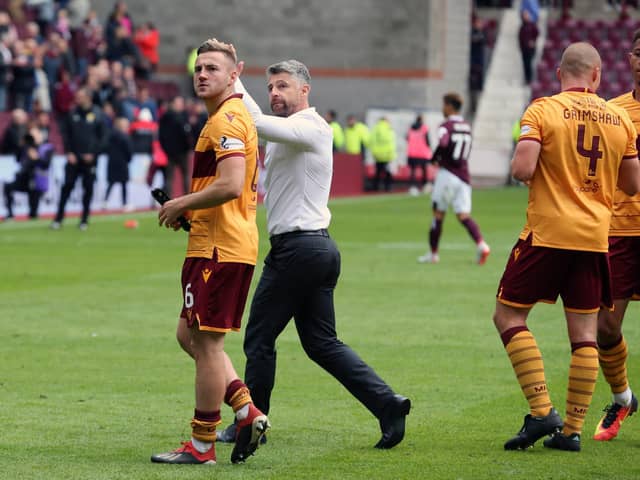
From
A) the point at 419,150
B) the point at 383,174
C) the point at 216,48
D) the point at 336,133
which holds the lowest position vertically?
the point at 383,174

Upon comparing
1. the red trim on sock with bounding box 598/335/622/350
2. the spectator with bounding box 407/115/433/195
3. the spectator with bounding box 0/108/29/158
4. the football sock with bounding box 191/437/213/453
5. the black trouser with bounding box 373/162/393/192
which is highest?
the red trim on sock with bounding box 598/335/622/350

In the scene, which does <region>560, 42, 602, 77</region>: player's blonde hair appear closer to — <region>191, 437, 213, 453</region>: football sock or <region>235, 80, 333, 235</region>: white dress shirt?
<region>235, 80, 333, 235</region>: white dress shirt

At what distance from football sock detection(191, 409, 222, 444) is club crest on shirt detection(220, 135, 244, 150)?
131 cm

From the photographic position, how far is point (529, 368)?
739 cm

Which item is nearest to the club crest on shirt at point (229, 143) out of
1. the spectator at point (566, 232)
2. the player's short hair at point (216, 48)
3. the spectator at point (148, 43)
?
the player's short hair at point (216, 48)

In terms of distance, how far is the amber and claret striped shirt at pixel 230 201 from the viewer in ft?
22.6

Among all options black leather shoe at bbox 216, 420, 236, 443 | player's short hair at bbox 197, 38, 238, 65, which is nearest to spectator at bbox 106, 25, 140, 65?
black leather shoe at bbox 216, 420, 236, 443

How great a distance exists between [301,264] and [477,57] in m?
39.7

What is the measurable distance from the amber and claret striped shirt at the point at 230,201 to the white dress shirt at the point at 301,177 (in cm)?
35

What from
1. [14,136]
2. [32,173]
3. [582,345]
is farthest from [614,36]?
[582,345]

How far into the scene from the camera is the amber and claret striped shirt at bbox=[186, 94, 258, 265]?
6.88 m

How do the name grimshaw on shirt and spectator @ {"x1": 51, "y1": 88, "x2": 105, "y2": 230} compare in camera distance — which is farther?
spectator @ {"x1": 51, "y1": 88, "x2": 105, "y2": 230}

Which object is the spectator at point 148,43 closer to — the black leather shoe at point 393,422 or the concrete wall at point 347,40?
the concrete wall at point 347,40

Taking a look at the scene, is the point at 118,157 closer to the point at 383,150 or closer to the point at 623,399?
the point at 383,150
